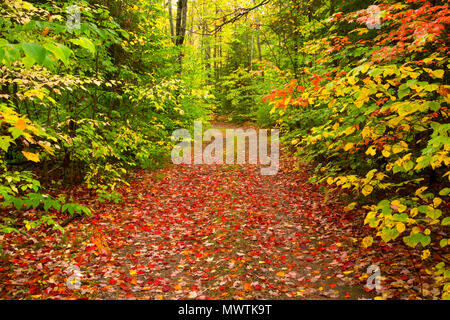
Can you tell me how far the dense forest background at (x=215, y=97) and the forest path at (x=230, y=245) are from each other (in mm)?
885

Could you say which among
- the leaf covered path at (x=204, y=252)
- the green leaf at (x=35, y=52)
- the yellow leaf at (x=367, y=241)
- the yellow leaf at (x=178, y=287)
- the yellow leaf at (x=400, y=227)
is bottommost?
the yellow leaf at (x=178, y=287)

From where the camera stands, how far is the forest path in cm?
444

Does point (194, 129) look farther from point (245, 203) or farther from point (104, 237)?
point (104, 237)

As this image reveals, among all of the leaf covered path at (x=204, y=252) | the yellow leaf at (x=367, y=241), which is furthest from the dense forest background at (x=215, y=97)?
the leaf covered path at (x=204, y=252)

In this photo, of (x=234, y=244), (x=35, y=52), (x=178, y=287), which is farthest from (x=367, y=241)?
(x=35, y=52)

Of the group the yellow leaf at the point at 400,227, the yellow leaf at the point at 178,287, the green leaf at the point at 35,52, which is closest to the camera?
the green leaf at the point at 35,52

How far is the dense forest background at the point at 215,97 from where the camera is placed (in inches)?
118

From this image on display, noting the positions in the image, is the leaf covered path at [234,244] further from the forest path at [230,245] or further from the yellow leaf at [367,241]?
the yellow leaf at [367,241]

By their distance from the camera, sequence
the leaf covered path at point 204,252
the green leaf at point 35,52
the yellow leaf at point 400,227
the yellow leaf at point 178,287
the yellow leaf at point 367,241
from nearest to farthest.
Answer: the green leaf at point 35,52
the yellow leaf at point 400,227
the yellow leaf at point 367,241
the leaf covered path at point 204,252
the yellow leaf at point 178,287

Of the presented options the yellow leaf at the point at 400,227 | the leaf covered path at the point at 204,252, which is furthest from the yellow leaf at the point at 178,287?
the yellow leaf at the point at 400,227

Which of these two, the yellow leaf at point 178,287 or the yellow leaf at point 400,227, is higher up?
the yellow leaf at point 400,227

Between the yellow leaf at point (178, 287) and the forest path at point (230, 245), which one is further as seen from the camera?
the yellow leaf at point (178, 287)

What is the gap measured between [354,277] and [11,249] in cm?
637

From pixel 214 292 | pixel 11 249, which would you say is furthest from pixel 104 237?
pixel 214 292
